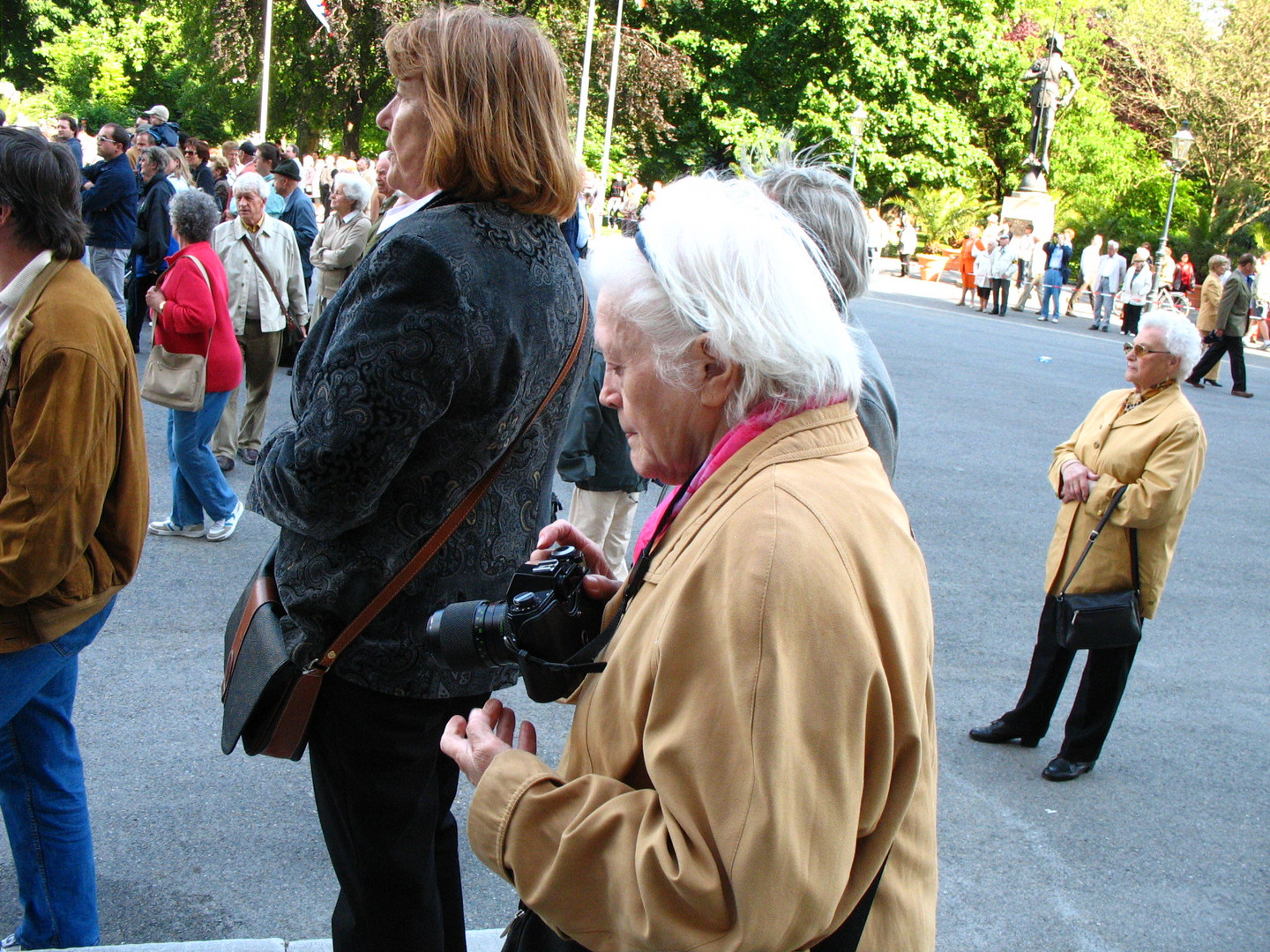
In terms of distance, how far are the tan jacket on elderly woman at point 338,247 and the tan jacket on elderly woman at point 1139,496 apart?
5.16m

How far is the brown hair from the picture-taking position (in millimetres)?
2061

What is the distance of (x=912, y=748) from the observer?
1.36m

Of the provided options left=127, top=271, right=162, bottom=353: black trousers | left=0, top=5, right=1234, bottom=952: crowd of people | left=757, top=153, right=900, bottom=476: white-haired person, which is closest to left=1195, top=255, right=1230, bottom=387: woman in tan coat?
left=127, top=271, right=162, bottom=353: black trousers

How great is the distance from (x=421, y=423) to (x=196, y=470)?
176 inches

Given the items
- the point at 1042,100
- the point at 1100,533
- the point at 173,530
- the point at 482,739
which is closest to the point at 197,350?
the point at 173,530

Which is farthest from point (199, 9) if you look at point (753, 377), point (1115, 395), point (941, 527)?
point (753, 377)

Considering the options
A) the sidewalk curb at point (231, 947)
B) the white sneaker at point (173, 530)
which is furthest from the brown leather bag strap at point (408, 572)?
the white sneaker at point (173, 530)

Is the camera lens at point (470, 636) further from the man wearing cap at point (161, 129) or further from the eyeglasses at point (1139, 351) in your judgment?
the man wearing cap at point (161, 129)

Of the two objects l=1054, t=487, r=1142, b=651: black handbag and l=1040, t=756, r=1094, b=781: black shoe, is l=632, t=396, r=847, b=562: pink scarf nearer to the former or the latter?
l=1054, t=487, r=1142, b=651: black handbag

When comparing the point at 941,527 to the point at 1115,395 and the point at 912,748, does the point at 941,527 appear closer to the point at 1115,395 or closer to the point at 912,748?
the point at 1115,395

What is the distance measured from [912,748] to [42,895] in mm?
2191

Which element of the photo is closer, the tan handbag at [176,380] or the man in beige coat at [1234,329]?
the tan handbag at [176,380]

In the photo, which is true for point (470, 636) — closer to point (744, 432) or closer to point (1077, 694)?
point (744, 432)

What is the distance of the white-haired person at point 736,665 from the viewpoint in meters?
1.25
